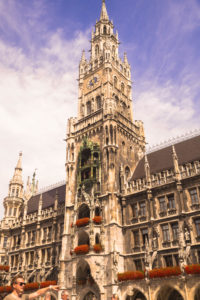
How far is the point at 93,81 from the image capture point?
4575 centimetres

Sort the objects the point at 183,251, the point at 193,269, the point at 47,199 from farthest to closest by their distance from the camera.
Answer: the point at 47,199, the point at 183,251, the point at 193,269

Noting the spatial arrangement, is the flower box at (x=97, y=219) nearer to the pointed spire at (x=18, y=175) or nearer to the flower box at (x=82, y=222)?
the flower box at (x=82, y=222)

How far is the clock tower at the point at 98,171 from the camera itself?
3027cm

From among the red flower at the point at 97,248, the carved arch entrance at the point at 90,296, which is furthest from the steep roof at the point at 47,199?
the carved arch entrance at the point at 90,296

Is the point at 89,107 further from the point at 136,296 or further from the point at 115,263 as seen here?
the point at 136,296

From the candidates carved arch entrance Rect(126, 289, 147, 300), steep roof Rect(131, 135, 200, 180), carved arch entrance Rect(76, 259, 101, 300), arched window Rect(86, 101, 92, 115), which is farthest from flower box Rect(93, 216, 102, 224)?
arched window Rect(86, 101, 92, 115)

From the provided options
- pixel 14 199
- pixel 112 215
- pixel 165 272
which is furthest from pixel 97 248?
pixel 14 199

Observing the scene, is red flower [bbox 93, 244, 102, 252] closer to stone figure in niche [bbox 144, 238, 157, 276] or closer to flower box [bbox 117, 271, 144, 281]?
flower box [bbox 117, 271, 144, 281]

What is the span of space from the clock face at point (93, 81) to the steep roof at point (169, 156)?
1462 cm

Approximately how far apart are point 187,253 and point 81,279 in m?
12.2

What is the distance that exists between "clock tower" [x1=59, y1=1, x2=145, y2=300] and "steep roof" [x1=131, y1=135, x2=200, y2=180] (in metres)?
1.73

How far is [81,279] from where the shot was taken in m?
31.1

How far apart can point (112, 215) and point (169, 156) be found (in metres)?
11.2

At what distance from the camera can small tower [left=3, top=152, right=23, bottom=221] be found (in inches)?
1950
